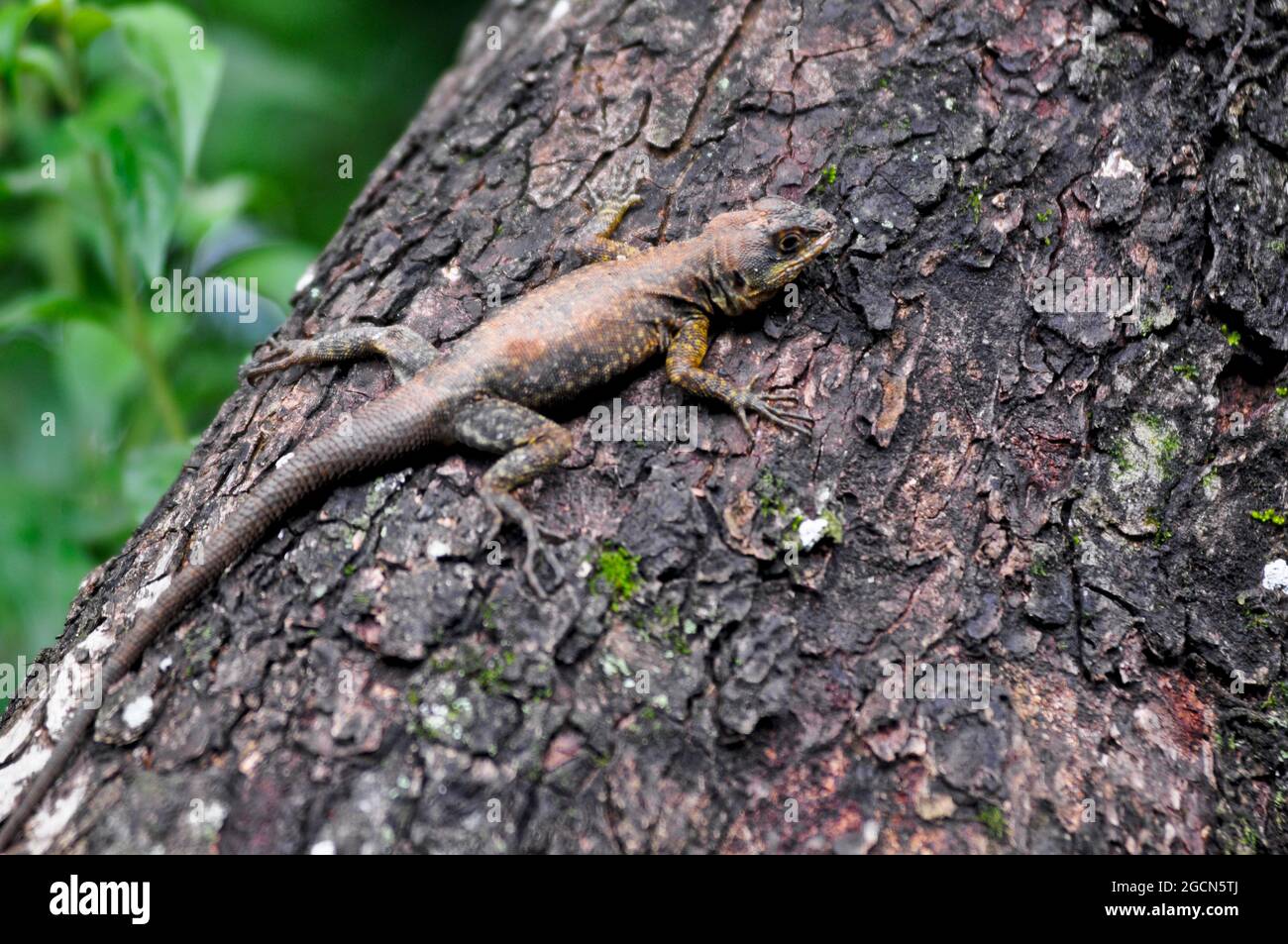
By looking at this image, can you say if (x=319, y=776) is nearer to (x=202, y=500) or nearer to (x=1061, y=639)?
(x=202, y=500)

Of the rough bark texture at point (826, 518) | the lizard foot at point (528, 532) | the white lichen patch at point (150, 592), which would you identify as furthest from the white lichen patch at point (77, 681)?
the lizard foot at point (528, 532)

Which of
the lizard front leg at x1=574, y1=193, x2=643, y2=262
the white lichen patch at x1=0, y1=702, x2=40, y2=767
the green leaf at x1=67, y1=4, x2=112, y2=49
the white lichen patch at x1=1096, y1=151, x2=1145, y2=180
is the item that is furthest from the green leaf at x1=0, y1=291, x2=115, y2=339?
the white lichen patch at x1=1096, y1=151, x2=1145, y2=180

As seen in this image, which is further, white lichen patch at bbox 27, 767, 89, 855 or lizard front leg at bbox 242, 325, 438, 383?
lizard front leg at bbox 242, 325, 438, 383

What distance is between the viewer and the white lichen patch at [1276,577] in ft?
15.1

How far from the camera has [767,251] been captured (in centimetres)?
538

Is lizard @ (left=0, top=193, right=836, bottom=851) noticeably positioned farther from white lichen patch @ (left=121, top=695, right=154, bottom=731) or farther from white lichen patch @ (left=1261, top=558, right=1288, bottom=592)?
white lichen patch @ (left=1261, top=558, right=1288, bottom=592)

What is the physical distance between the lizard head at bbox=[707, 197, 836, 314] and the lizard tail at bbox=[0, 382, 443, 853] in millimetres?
1762

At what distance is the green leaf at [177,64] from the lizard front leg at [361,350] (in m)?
1.21

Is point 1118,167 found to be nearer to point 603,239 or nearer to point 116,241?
point 603,239

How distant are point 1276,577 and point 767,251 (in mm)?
2960

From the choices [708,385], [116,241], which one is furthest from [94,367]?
[708,385]

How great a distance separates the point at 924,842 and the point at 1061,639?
3.88 feet

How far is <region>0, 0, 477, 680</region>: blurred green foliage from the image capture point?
18.5 feet

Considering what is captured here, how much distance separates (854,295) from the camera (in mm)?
5266
